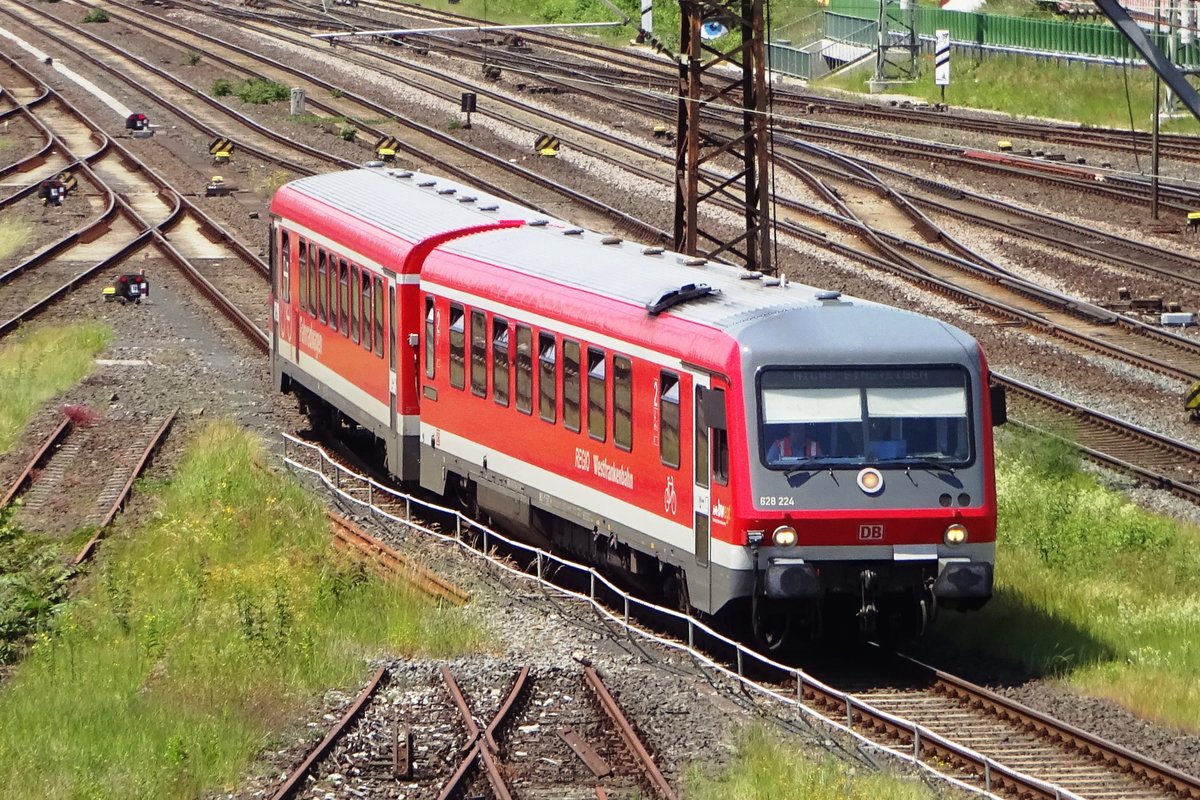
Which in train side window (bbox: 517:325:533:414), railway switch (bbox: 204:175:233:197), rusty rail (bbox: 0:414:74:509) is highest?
train side window (bbox: 517:325:533:414)

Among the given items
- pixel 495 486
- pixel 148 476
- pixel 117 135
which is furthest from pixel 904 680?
pixel 117 135

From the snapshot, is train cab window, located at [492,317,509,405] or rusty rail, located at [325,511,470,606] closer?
rusty rail, located at [325,511,470,606]

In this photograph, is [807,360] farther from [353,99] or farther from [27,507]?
[353,99]

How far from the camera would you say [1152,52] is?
13516mm

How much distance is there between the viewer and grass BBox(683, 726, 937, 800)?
11.1 metres

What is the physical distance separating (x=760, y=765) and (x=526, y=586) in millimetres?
5545

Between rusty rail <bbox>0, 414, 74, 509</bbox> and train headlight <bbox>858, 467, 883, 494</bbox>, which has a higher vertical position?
train headlight <bbox>858, 467, 883, 494</bbox>

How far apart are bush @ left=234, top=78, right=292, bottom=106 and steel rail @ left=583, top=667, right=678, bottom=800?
1709 inches

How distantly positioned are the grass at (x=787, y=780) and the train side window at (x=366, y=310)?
972 centimetres

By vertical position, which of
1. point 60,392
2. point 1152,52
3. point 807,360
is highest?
point 1152,52

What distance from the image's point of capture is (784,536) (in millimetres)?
13828

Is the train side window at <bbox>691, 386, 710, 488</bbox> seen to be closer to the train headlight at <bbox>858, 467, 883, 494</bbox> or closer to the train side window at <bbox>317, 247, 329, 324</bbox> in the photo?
the train headlight at <bbox>858, 467, 883, 494</bbox>

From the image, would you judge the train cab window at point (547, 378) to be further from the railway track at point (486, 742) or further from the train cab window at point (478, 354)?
the railway track at point (486, 742)

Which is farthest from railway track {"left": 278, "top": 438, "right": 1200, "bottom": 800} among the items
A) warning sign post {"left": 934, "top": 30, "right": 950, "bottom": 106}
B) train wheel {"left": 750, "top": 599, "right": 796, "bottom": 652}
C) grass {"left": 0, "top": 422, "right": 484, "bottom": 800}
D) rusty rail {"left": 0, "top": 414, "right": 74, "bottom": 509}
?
warning sign post {"left": 934, "top": 30, "right": 950, "bottom": 106}
